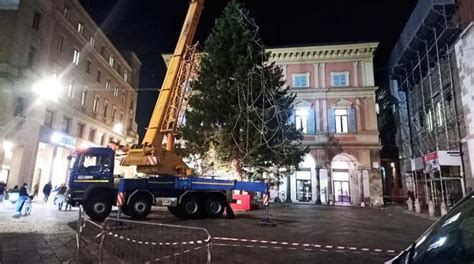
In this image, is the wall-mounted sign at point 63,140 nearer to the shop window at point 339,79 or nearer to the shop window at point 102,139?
the shop window at point 102,139

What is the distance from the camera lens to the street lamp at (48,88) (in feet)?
80.0

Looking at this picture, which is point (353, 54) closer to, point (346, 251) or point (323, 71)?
point (323, 71)

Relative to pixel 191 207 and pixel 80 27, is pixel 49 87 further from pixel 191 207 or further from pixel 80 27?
pixel 191 207

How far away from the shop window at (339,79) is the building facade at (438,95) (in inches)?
192

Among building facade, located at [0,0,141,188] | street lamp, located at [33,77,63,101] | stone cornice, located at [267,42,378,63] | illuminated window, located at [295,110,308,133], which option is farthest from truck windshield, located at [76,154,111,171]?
stone cornice, located at [267,42,378,63]

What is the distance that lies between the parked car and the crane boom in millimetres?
12510

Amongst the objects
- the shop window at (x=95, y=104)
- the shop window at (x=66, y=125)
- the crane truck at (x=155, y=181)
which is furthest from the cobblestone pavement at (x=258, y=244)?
the shop window at (x=95, y=104)

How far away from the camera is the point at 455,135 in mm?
19281

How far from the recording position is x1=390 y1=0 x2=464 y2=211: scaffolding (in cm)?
1956

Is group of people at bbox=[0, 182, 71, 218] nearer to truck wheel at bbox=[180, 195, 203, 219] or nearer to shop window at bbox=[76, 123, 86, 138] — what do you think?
truck wheel at bbox=[180, 195, 203, 219]

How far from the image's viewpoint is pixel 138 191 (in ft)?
44.5

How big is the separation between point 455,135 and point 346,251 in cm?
1608

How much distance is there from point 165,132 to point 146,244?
7.67 m

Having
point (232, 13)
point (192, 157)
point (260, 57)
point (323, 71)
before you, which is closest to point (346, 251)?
point (192, 157)
